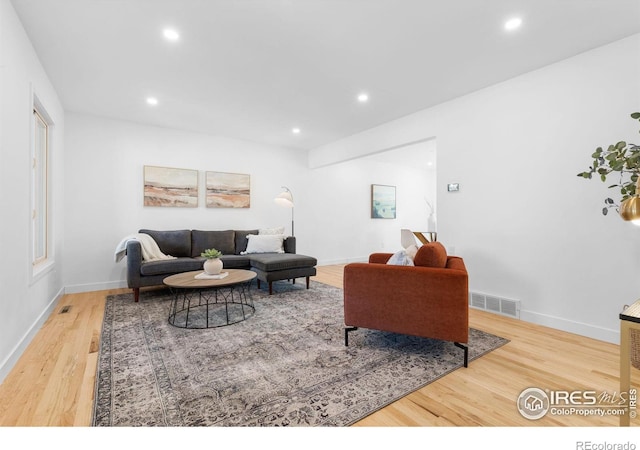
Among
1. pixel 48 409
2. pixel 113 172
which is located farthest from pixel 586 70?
pixel 113 172

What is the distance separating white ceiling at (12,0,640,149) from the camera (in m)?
2.16

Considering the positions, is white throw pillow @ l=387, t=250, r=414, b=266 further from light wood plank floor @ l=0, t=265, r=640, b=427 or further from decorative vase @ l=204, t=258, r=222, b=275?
decorative vase @ l=204, t=258, r=222, b=275

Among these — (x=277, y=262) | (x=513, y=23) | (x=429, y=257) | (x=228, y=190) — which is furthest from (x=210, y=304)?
(x=513, y=23)

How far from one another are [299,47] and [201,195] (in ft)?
10.9

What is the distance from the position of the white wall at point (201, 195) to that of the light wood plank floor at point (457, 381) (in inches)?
67.3

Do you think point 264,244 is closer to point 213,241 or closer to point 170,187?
point 213,241

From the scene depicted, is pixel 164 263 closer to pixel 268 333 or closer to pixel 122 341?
pixel 122 341

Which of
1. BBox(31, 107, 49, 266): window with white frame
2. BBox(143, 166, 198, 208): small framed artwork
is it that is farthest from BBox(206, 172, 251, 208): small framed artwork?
BBox(31, 107, 49, 266): window with white frame

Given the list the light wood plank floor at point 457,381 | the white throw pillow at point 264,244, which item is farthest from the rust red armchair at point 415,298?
the white throw pillow at point 264,244

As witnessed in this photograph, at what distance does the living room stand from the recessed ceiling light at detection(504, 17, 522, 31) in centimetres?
53

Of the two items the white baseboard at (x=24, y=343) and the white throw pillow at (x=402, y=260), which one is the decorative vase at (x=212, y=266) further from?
the white throw pillow at (x=402, y=260)

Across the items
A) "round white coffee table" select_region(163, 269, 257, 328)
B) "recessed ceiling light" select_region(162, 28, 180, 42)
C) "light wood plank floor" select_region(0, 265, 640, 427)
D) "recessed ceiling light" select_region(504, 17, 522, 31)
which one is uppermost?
"recessed ceiling light" select_region(162, 28, 180, 42)

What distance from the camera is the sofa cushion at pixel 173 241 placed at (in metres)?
4.46
